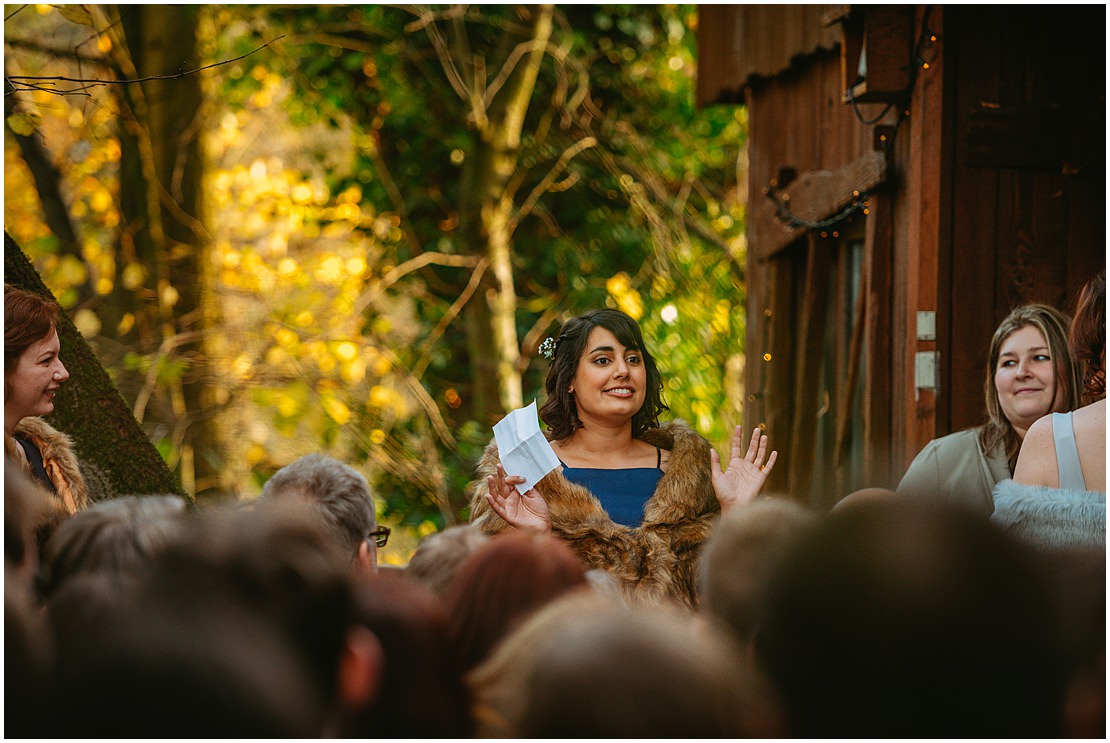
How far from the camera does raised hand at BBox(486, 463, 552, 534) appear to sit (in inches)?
137

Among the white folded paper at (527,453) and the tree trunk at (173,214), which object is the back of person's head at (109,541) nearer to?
the white folded paper at (527,453)

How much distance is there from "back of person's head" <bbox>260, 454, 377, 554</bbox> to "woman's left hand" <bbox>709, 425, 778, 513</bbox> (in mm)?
1165

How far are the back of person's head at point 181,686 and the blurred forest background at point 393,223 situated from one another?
280 inches

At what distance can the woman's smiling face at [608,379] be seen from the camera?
12.2 ft

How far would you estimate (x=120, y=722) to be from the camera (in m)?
1.39

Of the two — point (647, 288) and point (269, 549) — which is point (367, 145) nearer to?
point (647, 288)

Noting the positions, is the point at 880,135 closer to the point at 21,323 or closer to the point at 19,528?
the point at 21,323

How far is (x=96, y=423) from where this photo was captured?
3914 mm

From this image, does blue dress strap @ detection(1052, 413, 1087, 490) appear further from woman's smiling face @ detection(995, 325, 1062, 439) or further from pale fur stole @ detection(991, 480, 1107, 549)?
woman's smiling face @ detection(995, 325, 1062, 439)

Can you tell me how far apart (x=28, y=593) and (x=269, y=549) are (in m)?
0.59

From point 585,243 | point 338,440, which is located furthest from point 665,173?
point 338,440

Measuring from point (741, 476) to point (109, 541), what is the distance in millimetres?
1987

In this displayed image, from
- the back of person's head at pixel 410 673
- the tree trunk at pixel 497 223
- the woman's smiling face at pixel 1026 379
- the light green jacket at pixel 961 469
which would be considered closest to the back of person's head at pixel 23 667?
the back of person's head at pixel 410 673

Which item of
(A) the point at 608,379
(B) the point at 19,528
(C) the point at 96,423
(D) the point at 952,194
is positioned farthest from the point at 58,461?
(D) the point at 952,194
